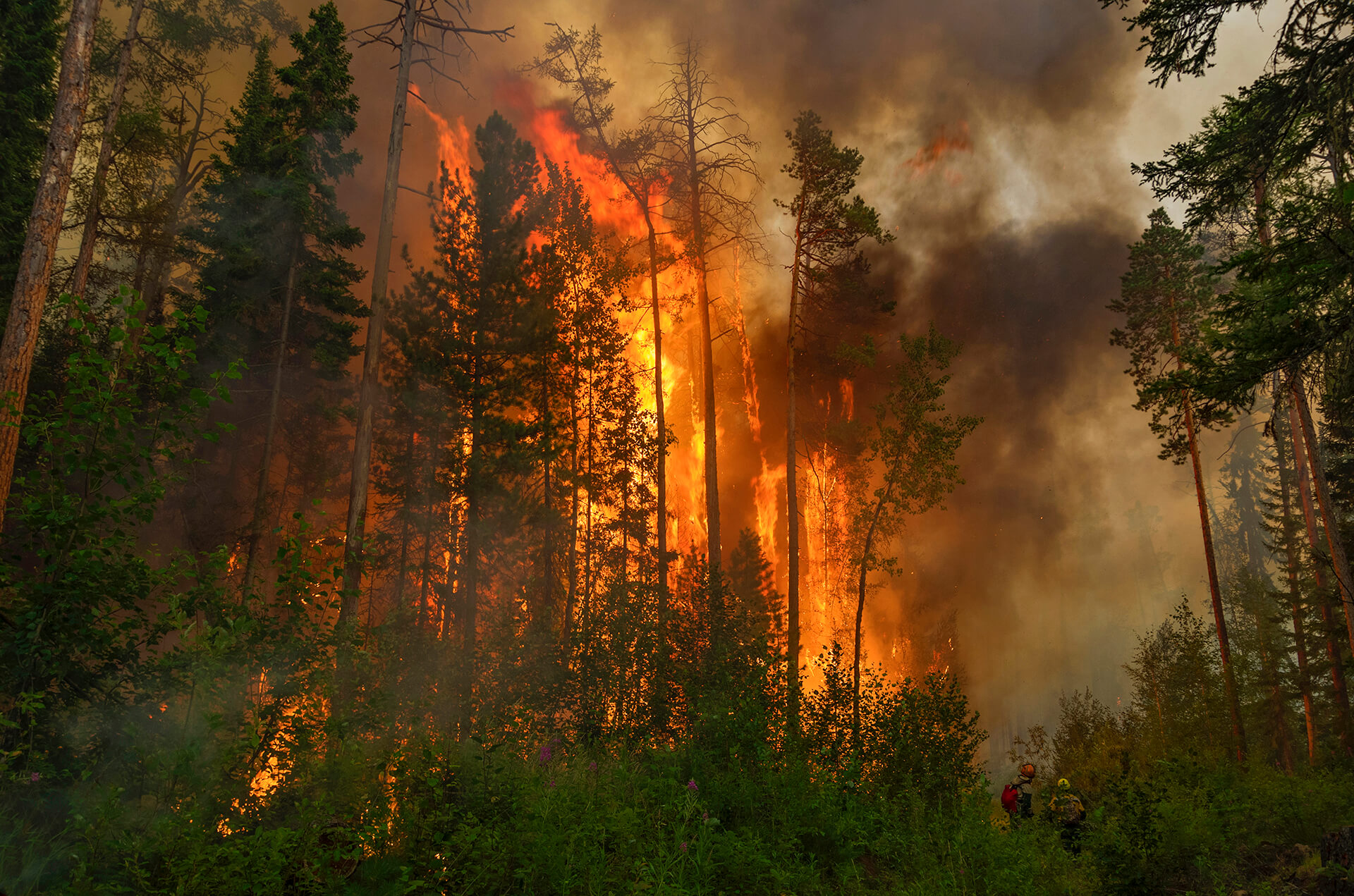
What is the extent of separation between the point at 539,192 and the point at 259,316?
441 inches

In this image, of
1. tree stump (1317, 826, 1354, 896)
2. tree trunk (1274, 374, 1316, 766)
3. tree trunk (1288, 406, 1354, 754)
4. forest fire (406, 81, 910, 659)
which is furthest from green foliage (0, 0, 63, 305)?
tree trunk (1274, 374, 1316, 766)

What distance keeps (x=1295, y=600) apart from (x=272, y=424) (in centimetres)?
4119

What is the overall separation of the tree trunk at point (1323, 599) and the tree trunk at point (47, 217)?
25316 millimetres

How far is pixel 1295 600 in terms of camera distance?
2864 centimetres

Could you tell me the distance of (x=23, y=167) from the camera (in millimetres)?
17438

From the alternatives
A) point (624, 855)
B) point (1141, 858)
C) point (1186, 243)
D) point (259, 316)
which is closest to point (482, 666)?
point (624, 855)

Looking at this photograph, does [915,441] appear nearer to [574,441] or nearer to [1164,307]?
[1164,307]

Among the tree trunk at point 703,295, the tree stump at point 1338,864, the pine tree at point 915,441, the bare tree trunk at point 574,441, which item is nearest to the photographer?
the tree stump at point 1338,864

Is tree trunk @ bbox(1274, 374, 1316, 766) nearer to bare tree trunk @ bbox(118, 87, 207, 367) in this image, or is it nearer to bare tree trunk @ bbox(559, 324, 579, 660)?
bare tree trunk @ bbox(559, 324, 579, 660)

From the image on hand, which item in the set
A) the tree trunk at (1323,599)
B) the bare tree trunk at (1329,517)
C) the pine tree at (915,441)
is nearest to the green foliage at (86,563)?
the bare tree trunk at (1329,517)

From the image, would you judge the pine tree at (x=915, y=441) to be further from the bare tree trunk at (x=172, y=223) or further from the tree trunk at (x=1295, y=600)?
the bare tree trunk at (x=172, y=223)

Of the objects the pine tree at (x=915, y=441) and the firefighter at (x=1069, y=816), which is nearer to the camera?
the firefighter at (x=1069, y=816)

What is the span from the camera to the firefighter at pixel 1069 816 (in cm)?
1030

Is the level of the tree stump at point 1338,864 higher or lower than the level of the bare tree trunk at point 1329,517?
lower
